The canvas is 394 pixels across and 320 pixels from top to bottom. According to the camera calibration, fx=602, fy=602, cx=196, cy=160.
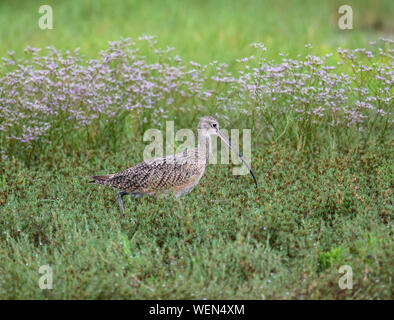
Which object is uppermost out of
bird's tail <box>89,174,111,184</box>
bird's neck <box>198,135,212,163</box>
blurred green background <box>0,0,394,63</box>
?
blurred green background <box>0,0,394,63</box>

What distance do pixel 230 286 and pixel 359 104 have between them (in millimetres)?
3509

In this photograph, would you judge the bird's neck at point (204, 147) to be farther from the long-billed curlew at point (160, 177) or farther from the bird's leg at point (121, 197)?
the bird's leg at point (121, 197)

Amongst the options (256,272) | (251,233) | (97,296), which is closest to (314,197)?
(251,233)

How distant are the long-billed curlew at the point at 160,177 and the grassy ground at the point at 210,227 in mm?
153

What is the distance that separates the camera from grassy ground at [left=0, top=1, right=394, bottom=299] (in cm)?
518

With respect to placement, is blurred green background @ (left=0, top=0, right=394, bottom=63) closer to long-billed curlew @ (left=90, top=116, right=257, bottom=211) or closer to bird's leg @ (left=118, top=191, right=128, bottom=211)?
long-billed curlew @ (left=90, top=116, right=257, bottom=211)

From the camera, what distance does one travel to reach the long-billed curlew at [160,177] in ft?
22.6

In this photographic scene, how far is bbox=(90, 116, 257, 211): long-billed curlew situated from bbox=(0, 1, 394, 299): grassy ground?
0.50ft

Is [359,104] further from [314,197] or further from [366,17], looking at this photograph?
[366,17]

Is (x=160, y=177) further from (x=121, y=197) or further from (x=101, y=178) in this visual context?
(x=101, y=178)

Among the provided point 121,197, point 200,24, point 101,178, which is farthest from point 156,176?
point 200,24

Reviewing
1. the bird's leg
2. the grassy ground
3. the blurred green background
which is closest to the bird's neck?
the grassy ground

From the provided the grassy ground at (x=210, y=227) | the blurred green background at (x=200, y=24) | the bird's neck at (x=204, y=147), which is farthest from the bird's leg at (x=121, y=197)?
the blurred green background at (x=200, y=24)
